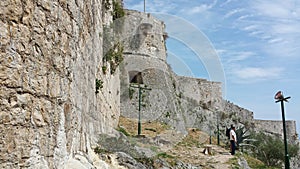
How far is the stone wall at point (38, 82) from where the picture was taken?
9.61ft

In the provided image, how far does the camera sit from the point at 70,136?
4.44 metres

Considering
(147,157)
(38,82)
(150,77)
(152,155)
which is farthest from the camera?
(150,77)

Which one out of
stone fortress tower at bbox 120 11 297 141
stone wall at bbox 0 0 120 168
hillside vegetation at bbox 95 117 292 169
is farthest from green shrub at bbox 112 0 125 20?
stone wall at bbox 0 0 120 168

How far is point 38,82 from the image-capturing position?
3389mm

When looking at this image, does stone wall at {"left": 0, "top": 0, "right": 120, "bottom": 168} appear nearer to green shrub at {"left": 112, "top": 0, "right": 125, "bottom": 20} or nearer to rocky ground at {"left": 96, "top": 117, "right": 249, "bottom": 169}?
rocky ground at {"left": 96, "top": 117, "right": 249, "bottom": 169}

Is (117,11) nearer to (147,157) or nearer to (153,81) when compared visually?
(147,157)

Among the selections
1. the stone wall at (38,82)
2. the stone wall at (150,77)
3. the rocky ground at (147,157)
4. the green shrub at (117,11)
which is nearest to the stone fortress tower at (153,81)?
the stone wall at (150,77)

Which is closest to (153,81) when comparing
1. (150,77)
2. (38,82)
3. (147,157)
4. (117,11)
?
(150,77)

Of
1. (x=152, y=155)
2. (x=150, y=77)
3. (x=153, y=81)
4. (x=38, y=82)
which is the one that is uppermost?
(x=150, y=77)

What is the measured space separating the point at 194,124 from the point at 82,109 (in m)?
24.6

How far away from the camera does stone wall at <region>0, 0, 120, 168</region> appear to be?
2928 millimetres

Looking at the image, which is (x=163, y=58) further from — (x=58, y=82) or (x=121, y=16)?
(x=58, y=82)

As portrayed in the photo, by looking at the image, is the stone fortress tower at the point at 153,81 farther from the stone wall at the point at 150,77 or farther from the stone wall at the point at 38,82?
the stone wall at the point at 38,82

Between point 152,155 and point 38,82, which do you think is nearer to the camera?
point 38,82
